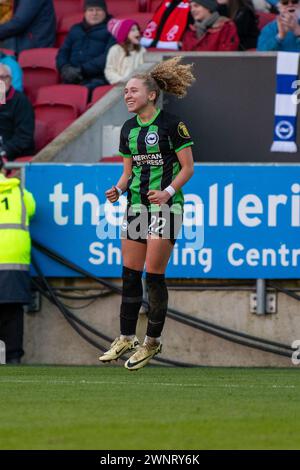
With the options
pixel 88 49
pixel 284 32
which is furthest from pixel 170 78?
pixel 88 49

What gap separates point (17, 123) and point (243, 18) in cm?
281

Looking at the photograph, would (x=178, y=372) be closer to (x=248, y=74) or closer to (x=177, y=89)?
(x=177, y=89)

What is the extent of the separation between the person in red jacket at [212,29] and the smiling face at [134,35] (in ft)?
2.48

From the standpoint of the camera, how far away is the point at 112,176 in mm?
12992

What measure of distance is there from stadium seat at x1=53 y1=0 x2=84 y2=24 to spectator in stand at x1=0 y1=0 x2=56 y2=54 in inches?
38.9

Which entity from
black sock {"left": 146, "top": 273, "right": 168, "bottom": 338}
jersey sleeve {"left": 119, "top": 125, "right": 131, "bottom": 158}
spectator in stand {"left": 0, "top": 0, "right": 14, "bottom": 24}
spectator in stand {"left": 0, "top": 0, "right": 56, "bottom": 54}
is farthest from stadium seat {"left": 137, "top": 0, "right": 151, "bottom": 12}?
black sock {"left": 146, "top": 273, "right": 168, "bottom": 338}

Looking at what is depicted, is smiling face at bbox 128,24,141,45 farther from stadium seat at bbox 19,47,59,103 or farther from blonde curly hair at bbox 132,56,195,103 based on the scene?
blonde curly hair at bbox 132,56,195,103

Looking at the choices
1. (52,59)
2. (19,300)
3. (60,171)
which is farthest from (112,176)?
(52,59)

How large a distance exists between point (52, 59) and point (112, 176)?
4043 mm

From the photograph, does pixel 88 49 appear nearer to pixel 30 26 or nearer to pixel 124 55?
pixel 124 55

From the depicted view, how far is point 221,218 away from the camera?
501 inches

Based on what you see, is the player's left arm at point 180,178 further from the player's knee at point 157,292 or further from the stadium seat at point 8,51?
the stadium seat at point 8,51

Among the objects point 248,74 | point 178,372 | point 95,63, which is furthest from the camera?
point 95,63
